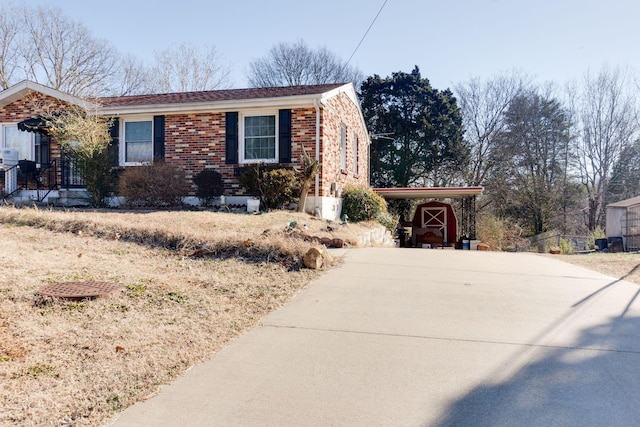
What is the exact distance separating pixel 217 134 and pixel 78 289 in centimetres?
965

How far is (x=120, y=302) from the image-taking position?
4.71m

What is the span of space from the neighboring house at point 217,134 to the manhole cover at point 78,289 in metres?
8.26

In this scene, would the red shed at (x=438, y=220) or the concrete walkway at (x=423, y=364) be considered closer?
the concrete walkway at (x=423, y=364)

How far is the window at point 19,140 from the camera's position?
15698mm

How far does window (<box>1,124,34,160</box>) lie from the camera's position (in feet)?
51.5

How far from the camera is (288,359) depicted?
3.75 metres

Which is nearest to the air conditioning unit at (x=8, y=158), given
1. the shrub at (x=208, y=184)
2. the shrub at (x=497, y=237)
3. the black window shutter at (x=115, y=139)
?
the black window shutter at (x=115, y=139)

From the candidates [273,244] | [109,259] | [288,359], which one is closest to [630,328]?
[288,359]

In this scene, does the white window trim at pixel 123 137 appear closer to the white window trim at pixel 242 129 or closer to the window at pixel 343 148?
the white window trim at pixel 242 129

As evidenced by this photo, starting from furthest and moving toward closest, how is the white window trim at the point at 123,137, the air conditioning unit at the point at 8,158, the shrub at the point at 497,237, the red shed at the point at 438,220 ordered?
the red shed at the point at 438,220
the shrub at the point at 497,237
the air conditioning unit at the point at 8,158
the white window trim at the point at 123,137

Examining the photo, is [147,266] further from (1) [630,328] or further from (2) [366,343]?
(1) [630,328]

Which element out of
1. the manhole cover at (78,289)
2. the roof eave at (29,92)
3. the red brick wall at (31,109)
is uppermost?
the roof eave at (29,92)

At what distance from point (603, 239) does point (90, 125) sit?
2048cm

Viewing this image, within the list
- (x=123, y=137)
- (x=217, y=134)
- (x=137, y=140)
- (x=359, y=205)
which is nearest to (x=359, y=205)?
(x=359, y=205)
